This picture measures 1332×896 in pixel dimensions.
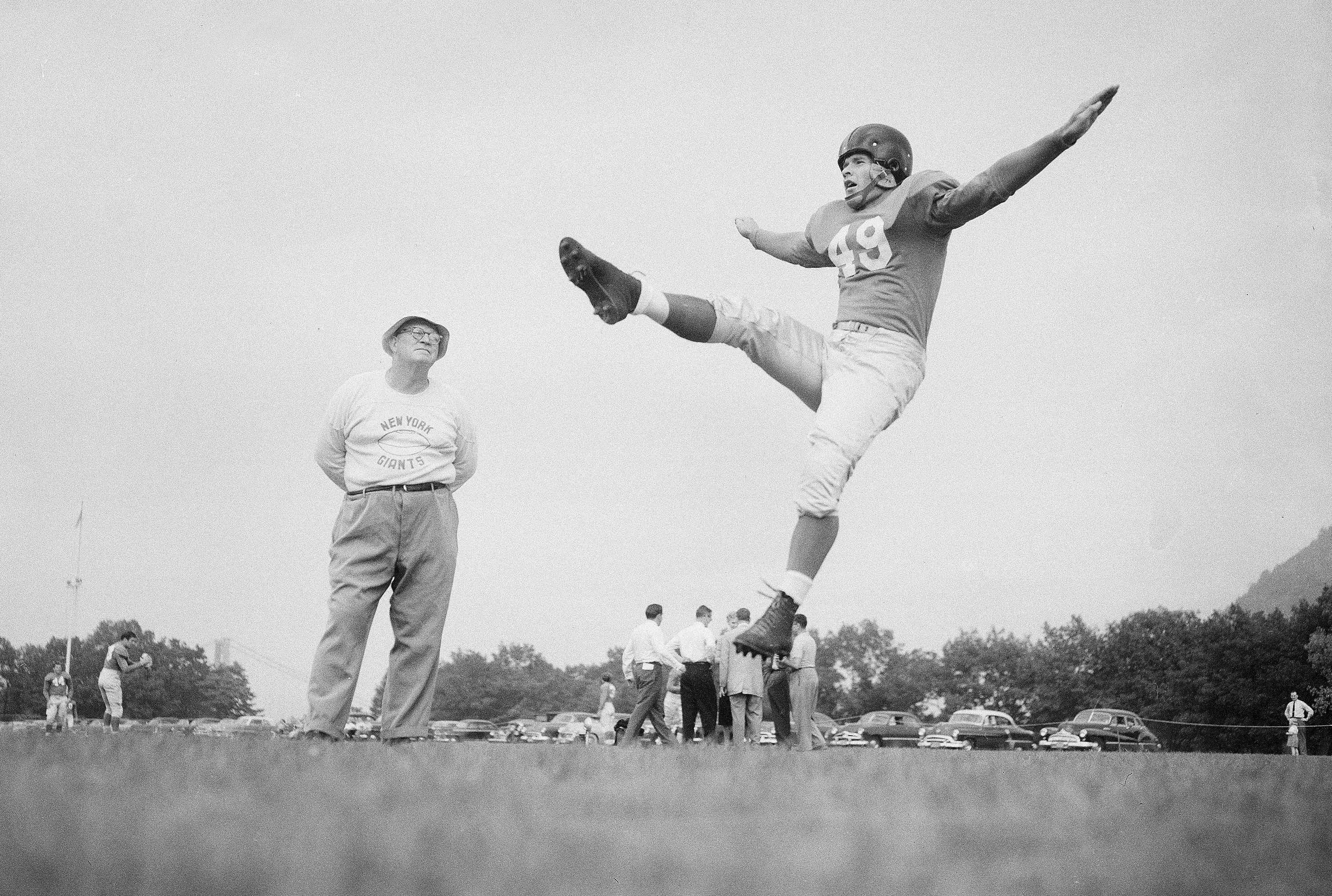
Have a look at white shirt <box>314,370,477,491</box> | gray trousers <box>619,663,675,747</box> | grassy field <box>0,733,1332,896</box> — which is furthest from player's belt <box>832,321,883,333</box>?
gray trousers <box>619,663,675,747</box>

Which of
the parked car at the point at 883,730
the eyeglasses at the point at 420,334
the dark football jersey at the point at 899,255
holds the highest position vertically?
the eyeglasses at the point at 420,334

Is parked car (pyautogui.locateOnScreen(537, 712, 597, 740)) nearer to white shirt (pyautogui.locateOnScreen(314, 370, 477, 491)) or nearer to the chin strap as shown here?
white shirt (pyautogui.locateOnScreen(314, 370, 477, 491))

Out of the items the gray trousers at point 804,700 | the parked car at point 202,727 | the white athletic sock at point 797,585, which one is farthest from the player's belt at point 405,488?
the gray trousers at point 804,700

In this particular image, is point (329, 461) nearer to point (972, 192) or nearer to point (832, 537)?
point (832, 537)

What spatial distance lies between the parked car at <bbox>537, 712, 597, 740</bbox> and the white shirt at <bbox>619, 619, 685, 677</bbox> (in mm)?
36047

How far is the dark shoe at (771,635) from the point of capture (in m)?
4.40

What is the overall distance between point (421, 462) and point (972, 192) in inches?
130

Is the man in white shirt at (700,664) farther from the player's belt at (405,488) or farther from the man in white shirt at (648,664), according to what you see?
the player's belt at (405,488)

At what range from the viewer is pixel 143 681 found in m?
88.5

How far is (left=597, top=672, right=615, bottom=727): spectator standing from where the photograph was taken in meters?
20.1

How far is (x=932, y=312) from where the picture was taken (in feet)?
16.6

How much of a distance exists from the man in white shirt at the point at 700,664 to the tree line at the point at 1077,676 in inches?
880

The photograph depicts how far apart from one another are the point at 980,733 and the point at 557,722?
72.7 ft

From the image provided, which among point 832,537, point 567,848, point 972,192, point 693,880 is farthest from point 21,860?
point 972,192
